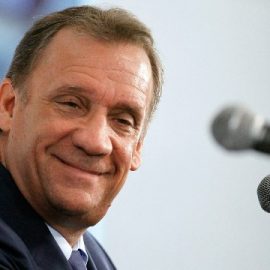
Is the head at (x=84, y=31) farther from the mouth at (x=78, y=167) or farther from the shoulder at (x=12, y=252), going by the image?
the shoulder at (x=12, y=252)

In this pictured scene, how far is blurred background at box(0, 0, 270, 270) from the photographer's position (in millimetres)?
2705

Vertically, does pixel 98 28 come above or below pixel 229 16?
below

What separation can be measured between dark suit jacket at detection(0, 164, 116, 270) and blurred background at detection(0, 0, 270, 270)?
44.7 inches

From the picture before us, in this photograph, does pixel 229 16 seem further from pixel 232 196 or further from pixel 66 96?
pixel 66 96

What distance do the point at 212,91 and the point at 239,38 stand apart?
30 centimetres

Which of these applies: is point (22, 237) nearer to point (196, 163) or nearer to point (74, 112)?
point (74, 112)

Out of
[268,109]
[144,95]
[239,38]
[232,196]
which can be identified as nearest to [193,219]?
[232,196]

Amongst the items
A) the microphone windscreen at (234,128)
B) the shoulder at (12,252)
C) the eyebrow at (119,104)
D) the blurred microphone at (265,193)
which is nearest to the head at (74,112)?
the eyebrow at (119,104)

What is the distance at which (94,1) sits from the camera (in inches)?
99.2

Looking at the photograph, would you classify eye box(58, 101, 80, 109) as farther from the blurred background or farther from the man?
the blurred background

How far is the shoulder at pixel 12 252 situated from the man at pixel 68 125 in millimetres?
50

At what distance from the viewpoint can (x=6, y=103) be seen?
1643 millimetres

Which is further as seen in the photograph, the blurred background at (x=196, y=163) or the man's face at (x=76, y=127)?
the blurred background at (x=196, y=163)

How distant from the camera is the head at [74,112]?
1481 mm
